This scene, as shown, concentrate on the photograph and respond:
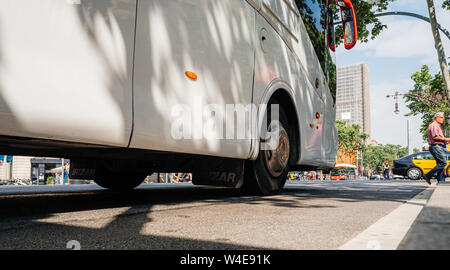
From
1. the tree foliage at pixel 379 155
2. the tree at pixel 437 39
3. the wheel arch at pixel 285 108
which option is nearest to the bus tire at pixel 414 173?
the tree at pixel 437 39

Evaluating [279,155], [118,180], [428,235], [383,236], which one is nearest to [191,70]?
[383,236]

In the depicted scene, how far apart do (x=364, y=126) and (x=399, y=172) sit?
130 m

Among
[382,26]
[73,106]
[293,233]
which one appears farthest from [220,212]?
[382,26]

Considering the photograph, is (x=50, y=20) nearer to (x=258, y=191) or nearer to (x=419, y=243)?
(x=419, y=243)

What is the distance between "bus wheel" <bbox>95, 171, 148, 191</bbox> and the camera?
4.90 metres

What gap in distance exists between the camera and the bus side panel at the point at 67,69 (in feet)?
5.53

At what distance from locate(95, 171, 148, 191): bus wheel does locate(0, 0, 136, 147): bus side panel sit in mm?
2902

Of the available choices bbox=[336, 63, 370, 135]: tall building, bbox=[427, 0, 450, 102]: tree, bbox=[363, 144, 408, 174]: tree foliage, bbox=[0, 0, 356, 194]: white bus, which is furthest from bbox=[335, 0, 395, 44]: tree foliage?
bbox=[336, 63, 370, 135]: tall building

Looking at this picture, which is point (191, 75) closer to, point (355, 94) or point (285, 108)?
point (285, 108)

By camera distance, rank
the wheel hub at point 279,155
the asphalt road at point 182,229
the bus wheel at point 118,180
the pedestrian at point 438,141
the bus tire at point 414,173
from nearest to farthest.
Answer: the asphalt road at point 182,229 → the wheel hub at point 279,155 → the bus wheel at point 118,180 → the pedestrian at point 438,141 → the bus tire at point 414,173

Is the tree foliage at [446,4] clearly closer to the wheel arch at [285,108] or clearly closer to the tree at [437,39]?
the tree at [437,39]

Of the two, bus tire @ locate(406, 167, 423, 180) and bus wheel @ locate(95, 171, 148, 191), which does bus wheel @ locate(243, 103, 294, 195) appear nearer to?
bus wheel @ locate(95, 171, 148, 191)

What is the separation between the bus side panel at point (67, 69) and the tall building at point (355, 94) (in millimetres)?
145249

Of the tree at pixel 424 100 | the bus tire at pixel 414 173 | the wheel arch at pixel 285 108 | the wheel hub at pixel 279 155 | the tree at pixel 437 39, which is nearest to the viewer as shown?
the wheel arch at pixel 285 108
